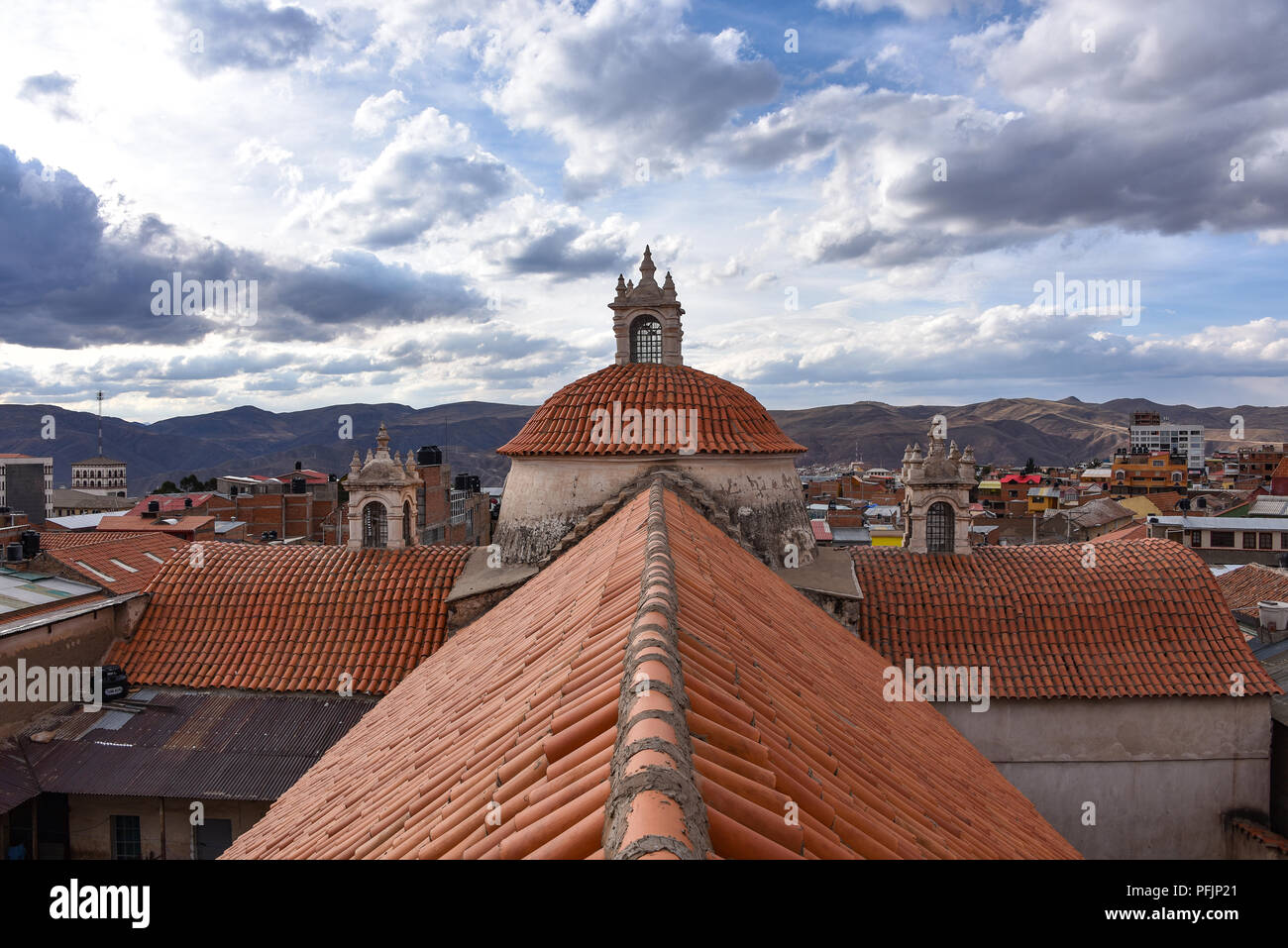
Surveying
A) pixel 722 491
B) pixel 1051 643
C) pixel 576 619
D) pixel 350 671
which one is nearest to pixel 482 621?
pixel 350 671

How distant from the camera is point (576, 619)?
274 inches

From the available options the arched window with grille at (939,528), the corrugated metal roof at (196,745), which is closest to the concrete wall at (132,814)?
the corrugated metal roof at (196,745)

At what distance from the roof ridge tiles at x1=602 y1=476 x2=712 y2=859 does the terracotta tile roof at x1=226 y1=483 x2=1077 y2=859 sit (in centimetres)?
1

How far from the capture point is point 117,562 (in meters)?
19.6

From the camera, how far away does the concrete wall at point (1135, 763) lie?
15141mm

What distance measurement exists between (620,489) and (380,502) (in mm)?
7622

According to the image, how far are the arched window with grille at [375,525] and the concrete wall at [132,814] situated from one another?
7147 mm

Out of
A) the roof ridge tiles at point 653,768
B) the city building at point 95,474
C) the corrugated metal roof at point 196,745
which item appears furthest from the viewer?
the city building at point 95,474

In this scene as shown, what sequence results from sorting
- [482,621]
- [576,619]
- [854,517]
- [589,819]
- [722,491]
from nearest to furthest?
[589,819]
[576,619]
[482,621]
[722,491]
[854,517]

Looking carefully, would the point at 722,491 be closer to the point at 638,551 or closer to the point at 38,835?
the point at 638,551

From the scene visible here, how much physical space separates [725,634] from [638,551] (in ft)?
7.66

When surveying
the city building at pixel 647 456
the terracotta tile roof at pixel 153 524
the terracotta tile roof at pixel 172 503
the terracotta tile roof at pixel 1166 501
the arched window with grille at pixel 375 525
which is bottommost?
the terracotta tile roof at pixel 1166 501

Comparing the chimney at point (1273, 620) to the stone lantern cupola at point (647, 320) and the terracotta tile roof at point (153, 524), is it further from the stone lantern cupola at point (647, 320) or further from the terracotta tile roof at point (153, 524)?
the terracotta tile roof at point (153, 524)

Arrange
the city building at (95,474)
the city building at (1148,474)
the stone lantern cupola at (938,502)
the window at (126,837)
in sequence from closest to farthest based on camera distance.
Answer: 1. the window at (126,837)
2. the stone lantern cupola at (938,502)
3. the city building at (1148,474)
4. the city building at (95,474)
